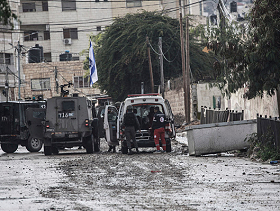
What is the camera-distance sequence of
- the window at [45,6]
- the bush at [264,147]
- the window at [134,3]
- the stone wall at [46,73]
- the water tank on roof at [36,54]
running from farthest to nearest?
the window at [134,3], the window at [45,6], the water tank on roof at [36,54], the stone wall at [46,73], the bush at [264,147]

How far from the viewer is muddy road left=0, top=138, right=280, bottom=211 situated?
8.34 metres

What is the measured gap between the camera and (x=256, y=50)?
13883 mm

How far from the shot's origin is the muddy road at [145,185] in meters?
8.34

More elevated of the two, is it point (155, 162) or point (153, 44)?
point (153, 44)

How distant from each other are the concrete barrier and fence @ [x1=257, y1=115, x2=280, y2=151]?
50 centimetres

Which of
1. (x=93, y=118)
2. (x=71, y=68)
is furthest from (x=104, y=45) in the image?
(x=93, y=118)

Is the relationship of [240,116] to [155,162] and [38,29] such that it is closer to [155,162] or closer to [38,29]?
[155,162]

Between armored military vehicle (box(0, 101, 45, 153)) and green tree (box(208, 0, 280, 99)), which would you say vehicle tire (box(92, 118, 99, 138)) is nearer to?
armored military vehicle (box(0, 101, 45, 153))

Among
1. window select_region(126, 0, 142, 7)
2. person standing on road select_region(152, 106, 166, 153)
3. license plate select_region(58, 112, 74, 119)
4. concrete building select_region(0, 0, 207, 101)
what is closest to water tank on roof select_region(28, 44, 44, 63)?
concrete building select_region(0, 0, 207, 101)

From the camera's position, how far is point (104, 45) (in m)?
49.6

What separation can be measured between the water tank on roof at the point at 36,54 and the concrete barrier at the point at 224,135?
5406cm

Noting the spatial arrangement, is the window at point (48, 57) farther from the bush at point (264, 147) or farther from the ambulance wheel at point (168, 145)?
the bush at point (264, 147)

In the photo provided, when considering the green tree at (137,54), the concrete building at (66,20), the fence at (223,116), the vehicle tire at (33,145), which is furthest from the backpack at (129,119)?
the concrete building at (66,20)

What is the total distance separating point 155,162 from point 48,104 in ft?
23.8
